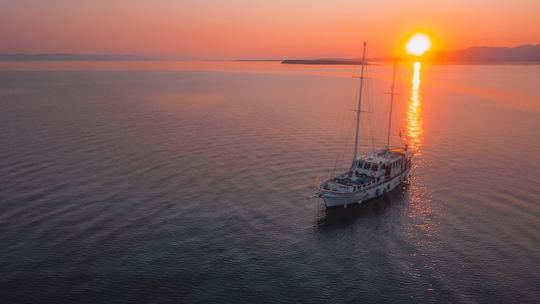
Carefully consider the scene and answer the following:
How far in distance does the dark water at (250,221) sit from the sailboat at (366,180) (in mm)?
1800

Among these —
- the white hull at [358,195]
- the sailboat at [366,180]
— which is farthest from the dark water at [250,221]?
the sailboat at [366,180]

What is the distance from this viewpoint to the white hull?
58469 millimetres

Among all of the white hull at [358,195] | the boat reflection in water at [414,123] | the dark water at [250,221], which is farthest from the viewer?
the boat reflection in water at [414,123]

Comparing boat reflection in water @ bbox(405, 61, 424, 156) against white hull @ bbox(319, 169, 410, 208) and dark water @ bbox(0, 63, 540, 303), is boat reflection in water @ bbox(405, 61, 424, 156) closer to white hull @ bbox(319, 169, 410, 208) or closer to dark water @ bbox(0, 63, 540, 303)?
dark water @ bbox(0, 63, 540, 303)

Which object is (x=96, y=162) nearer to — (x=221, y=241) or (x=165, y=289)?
(x=221, y=241)

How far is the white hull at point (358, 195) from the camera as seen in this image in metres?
58.5

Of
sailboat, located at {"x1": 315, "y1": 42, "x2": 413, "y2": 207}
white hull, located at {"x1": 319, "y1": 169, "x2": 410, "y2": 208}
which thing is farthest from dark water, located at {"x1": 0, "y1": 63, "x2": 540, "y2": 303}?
sailboat, located at {"x1": 315, "y1": 42, "x2": 413, "y2": 207}

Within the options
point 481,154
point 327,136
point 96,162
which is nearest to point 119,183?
point 96,162

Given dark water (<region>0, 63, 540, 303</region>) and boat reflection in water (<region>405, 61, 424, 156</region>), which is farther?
boat reflection in water (<region>405, 61, 424, 156</region>)

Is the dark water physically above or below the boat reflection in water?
below

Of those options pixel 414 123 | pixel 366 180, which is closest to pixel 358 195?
pixel 366 180

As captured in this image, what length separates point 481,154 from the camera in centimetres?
8650

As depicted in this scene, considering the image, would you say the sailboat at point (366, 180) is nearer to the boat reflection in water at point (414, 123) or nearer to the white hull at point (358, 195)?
the white hull at point (358, 195)

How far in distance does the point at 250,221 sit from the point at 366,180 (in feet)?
66.4
